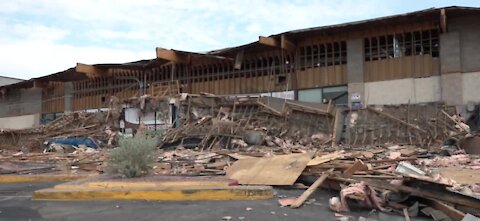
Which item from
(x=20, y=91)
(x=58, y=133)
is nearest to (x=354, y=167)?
(x=58, y=133)

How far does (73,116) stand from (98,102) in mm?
9162

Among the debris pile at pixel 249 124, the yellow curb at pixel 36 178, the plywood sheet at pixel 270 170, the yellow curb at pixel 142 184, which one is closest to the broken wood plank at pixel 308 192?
the plywood sheet at pixel 270 170

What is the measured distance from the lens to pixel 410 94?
25203mm

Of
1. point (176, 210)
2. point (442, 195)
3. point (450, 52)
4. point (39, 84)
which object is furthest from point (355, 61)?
point (39, 84)

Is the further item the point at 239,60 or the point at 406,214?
the point at 239,60

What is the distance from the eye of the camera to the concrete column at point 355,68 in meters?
26.8

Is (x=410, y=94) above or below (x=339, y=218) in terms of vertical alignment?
above

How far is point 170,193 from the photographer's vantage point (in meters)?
8.41

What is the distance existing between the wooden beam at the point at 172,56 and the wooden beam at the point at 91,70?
29.6 ft

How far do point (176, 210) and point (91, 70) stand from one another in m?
33.6

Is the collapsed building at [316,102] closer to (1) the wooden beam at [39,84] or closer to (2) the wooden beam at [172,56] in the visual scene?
(2) the wooden beam at [172,56]

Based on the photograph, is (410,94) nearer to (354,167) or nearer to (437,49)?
(437,49)

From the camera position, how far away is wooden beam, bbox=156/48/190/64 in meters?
32.0

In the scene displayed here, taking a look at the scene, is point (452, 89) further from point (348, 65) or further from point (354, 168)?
point (354, 168)
